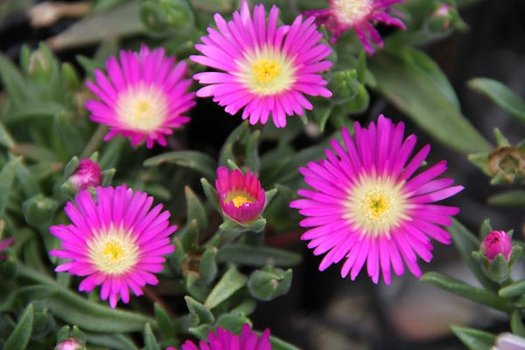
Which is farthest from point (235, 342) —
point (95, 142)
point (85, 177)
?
point (95, 142)

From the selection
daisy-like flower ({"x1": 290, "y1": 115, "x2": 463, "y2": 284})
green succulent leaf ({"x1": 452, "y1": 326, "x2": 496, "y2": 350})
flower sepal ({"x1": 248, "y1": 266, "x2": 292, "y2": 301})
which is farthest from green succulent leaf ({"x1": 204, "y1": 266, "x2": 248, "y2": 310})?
green succulent leaf ({"x1": 452, "y1": 326, "x2": 496, "y2": 350})

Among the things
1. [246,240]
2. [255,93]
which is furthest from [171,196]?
[255,93]

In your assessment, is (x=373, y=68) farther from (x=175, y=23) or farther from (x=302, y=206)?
(x=302, y=206)

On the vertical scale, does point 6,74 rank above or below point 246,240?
above

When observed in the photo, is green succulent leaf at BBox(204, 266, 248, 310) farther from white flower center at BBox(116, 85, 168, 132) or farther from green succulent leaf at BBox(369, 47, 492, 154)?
green succulent leaf at BBox(369, 47, 492, 154)

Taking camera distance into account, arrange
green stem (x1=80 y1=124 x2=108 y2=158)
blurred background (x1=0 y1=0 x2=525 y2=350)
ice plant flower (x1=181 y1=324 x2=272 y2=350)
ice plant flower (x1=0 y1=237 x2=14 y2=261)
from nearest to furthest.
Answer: ice plant flower (x1=181 y1=324 x2=272 y2=350)
ice plant flower (x1=0 y1=237 x2=14 y2=261)
green stem (x1=80 y1=124 x2=108 y2=158)
blurred background (x1=0 y1=0 x2=525 y2=350)

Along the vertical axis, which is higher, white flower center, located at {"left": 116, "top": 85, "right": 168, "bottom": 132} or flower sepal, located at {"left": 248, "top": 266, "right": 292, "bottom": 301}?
white flower center, located at {"left": 116, "top": 85, "right": 168, "bottom": 132}

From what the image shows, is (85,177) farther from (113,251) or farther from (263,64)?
(263,64)
